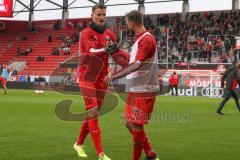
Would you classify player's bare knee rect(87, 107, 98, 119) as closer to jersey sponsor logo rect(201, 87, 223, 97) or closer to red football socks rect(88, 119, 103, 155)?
red football socks rect(88, 119, 103, 155)

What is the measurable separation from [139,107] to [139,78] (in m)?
0.39

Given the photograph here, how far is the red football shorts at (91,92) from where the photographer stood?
772 cm

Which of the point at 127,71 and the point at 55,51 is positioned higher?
the point at 55,51

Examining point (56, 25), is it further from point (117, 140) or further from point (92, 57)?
point (92, 57)

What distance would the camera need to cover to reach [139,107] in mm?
6910

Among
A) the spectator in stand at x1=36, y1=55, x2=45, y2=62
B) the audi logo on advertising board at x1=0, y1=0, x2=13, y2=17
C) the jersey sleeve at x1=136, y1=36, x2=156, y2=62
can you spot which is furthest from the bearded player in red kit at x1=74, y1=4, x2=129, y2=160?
the spectator in stand at x1=36, y1=55, x2=45, y2=62

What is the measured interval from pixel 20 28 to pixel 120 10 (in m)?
14.9

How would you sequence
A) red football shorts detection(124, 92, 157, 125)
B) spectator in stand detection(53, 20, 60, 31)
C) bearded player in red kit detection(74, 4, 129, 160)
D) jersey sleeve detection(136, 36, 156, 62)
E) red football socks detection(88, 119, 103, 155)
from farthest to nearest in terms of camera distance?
1. spectator in stand detection(53, 20, 60, 31)
2. bearded player in red kit detection(74, 4, 129, 160)
3. red football socks detection(88, 119, 103, 155)
4. red football shorts detection(124, 92, 157, 125)
5. jersey sleeve detection(136, 36, 156, 62)

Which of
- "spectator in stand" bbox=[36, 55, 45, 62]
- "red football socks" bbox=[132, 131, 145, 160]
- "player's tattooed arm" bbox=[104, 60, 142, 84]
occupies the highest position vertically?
"spectator in stand" bbox=[36, 55, 45, 62]

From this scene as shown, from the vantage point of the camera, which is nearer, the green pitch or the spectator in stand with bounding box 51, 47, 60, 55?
the green pitch

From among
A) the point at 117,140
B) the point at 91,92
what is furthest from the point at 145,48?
the point at 117,140

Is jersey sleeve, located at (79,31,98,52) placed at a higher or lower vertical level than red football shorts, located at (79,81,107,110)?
higher

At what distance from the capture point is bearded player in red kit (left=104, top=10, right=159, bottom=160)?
22.1 feet

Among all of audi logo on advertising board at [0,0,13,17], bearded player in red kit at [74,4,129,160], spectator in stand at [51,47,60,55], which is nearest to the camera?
bearded player in red kit at [74,4,129,160]
